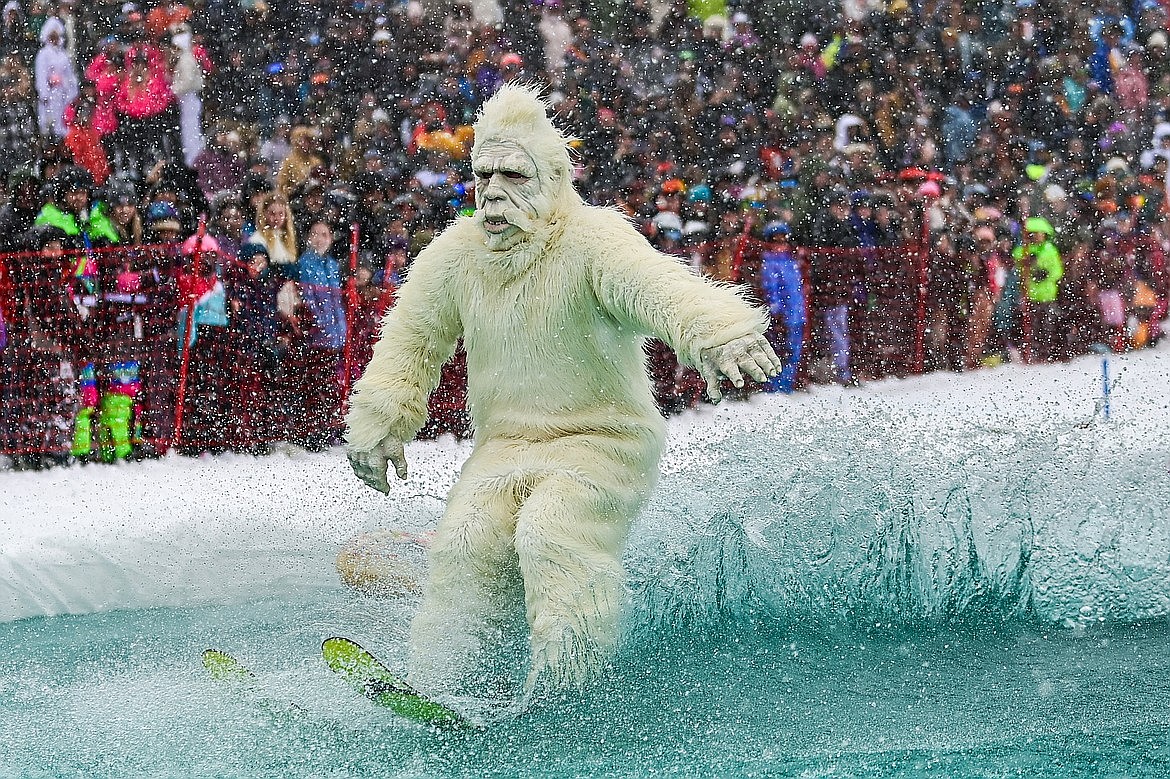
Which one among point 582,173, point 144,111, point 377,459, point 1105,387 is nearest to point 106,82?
point 144,111

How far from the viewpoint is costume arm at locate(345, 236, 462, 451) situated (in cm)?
462

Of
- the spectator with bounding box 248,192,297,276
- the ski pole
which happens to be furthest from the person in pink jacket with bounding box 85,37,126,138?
the ski pole

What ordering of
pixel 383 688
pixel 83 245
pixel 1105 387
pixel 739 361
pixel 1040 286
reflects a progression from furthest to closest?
pixel 1040 286 → pixel 1105 387 → pixel 83 245 → pixel 383 688 → pixel 739 361

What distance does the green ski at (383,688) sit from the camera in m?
4.00

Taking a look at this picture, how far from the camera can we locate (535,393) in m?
4.46

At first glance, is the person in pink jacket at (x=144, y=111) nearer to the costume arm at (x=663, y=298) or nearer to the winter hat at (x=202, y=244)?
the winter hat at (x=202, y=244)

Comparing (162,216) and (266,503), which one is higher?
(162,216)

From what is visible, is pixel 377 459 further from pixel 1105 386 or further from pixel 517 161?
pixel 1105 386

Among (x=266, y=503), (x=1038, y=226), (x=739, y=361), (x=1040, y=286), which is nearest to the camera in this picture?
(x=739, y=361)

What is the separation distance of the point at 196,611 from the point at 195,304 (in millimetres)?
2887

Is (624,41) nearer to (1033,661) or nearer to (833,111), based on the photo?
(833,111)

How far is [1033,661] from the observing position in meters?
4.91

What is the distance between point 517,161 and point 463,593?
1.34m

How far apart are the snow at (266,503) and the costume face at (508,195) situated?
1646 millimetres
